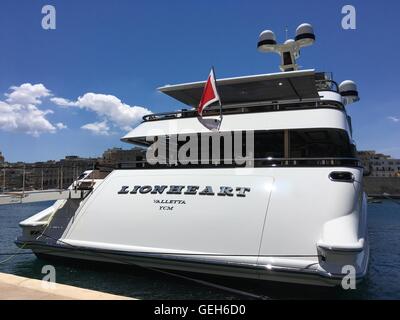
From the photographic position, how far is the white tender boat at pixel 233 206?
7016 mm

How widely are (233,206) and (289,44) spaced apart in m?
12.5

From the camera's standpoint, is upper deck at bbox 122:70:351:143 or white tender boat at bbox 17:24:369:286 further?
upper deck at bbox 122:70:351:143

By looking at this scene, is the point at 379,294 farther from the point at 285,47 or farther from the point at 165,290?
the point at 285,47

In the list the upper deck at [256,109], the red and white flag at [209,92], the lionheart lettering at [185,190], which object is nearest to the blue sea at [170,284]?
the lionheart lettering at [185,190]

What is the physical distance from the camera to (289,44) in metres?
17.8

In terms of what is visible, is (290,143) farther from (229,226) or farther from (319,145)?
(229,226)

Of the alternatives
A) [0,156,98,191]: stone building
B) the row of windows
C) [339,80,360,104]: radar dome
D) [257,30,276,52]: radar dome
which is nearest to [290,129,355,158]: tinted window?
the row of windows

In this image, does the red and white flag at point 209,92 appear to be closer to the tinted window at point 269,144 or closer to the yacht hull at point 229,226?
the tinted window at point 269,144

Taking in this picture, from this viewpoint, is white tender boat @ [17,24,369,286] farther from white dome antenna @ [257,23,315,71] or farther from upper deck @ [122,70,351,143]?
white dome antenna @ [257,23,315,71]

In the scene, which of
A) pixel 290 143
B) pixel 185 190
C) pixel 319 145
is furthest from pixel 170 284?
pixel 319 145

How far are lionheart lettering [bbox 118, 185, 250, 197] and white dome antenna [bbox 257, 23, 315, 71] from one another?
443 inches

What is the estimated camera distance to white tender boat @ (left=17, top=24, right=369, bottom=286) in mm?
7016

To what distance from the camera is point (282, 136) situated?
1036 centimetres

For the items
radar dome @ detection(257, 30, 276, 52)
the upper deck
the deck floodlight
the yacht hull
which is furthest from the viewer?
radar dome @ detection(257, 30, 276, 52)
